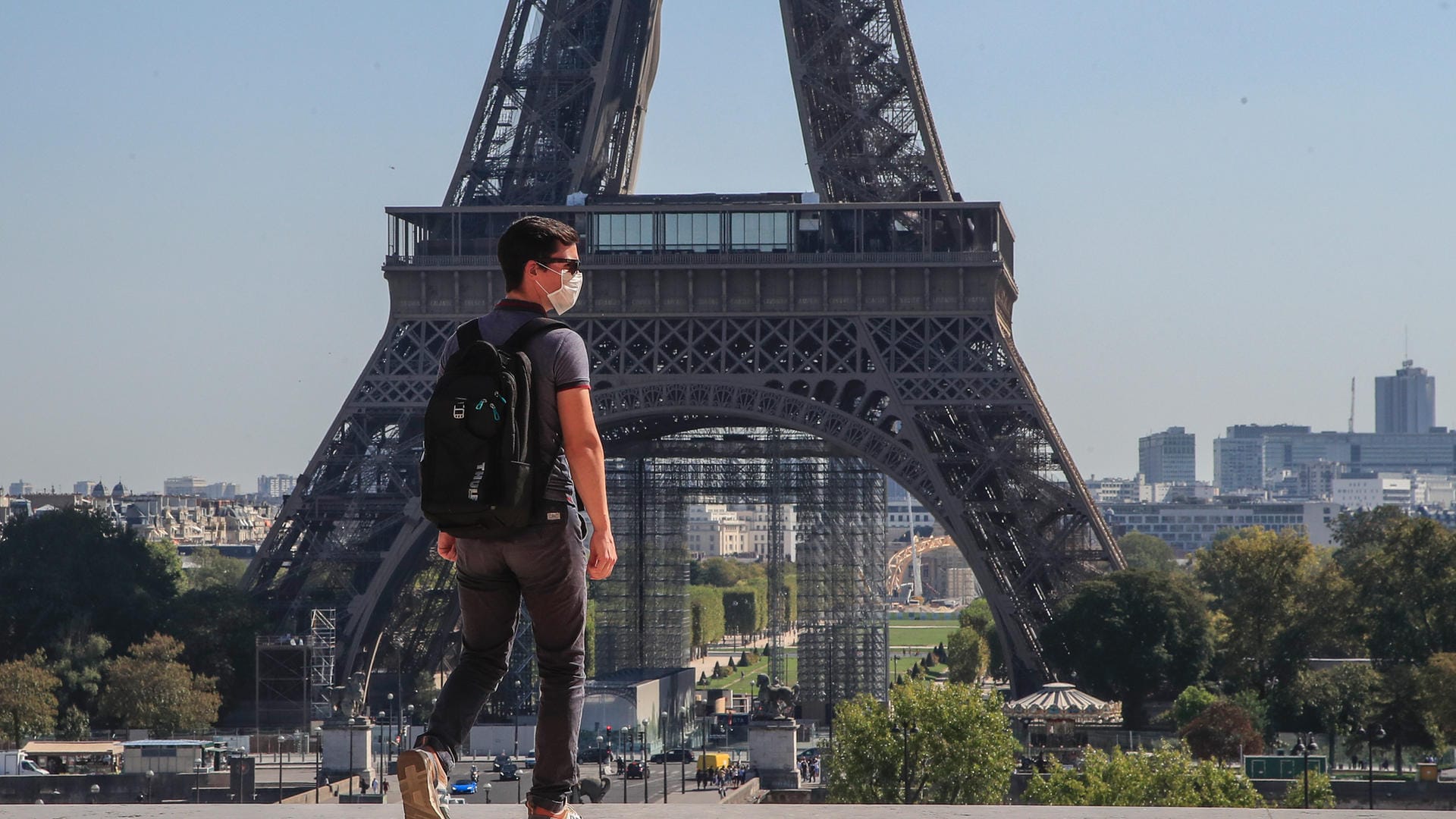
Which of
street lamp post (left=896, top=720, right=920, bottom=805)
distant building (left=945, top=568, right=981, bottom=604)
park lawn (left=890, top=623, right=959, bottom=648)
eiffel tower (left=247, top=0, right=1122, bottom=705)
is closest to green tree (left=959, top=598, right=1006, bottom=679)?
park lawn (left=890, top=623, right=959, bottom=648)

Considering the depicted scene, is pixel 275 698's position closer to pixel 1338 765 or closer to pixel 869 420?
pixel 869 420

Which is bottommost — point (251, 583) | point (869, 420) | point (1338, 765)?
point (1338, 765)

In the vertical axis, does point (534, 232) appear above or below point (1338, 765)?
above

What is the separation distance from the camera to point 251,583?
49.8m

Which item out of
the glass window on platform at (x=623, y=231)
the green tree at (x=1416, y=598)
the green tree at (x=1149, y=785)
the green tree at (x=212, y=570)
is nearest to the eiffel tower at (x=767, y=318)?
the glass window on platform at (x=623, y=231)


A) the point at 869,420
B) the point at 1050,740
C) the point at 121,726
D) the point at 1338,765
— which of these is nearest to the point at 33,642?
the point at 121,726

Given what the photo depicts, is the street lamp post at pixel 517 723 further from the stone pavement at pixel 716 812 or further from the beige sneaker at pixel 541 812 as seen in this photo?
the beige sneaker at pixel 541 812

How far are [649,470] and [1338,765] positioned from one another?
26.7 metres

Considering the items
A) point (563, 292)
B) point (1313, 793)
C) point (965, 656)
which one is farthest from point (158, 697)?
point (563, 292)

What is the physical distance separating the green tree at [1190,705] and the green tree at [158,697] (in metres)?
23.5

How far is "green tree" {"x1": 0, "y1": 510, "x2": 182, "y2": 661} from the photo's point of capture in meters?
52.9

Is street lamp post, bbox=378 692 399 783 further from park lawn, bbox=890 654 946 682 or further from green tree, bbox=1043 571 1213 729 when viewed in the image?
park lawn, bbox=890 654 946 682

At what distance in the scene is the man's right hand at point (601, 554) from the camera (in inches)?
307

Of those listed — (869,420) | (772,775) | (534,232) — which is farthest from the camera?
(869,420)
